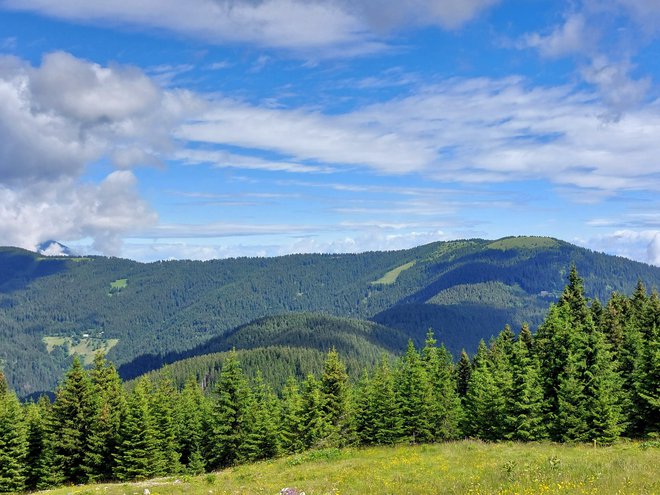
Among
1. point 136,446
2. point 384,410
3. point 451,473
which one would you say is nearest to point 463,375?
point 384,410

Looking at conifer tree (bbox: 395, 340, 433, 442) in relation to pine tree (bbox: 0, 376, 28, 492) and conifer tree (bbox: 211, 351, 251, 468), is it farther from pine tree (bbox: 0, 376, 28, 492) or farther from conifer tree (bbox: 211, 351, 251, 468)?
pine tree (bbox: 0, 376, 28, 492)

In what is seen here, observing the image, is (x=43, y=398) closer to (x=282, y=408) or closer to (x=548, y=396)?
(x=282, y=408)

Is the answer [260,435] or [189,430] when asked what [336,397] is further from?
[189,430]

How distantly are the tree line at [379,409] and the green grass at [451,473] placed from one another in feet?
35.8

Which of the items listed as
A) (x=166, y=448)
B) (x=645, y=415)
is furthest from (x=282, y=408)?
(x=645, y=415)

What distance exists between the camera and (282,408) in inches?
3287

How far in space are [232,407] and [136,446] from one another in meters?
11.9

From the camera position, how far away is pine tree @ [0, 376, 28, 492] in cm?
5597

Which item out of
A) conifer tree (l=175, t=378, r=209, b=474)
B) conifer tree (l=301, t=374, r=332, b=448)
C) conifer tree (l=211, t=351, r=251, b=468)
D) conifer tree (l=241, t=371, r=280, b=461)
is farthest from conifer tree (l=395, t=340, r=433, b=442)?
conifer tree (l=175, t=378, r=209, b=474)

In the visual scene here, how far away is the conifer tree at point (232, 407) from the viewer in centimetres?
6303

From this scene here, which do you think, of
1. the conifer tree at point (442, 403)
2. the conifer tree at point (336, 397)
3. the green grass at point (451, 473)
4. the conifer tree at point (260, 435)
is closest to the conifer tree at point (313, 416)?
the conifer tree at point (336, 397)

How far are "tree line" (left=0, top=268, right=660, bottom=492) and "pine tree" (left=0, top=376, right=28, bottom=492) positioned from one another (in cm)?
14

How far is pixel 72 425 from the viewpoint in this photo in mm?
56438

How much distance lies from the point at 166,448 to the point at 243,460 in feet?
31.5
